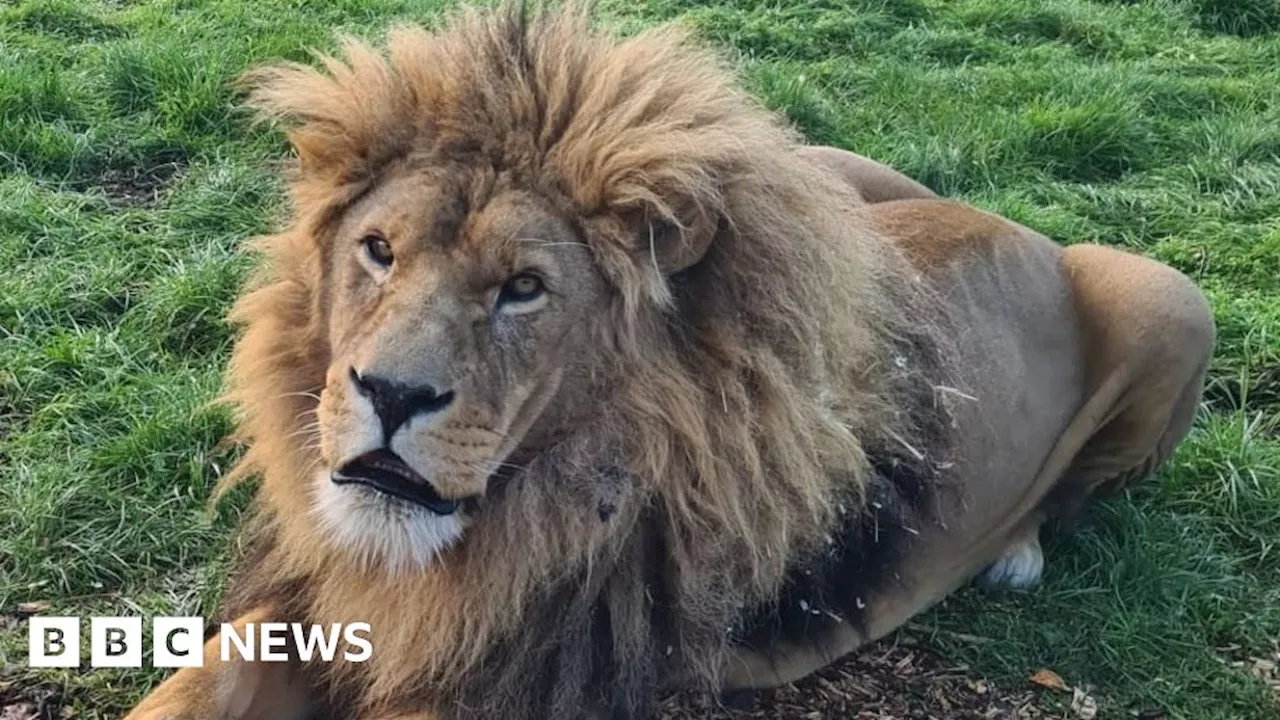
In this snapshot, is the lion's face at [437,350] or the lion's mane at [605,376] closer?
the lion's face at [437,350]

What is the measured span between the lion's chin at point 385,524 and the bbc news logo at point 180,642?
0.99 ft

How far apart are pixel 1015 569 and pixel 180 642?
6.67 ft

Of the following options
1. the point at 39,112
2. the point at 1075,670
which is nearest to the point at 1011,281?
the point at 1075,670

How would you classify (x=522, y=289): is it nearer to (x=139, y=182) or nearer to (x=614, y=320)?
(x=614, y=320)

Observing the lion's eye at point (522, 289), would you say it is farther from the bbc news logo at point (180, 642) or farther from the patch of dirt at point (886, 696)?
the patch of dirt at point (886, 696)

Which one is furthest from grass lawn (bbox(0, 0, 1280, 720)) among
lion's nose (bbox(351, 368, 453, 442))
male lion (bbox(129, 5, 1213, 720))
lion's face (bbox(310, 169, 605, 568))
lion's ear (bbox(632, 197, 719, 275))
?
lion's ear (bbox(632, 197, 719, 275))

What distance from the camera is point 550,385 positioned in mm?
2523

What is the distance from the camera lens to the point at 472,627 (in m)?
2.64

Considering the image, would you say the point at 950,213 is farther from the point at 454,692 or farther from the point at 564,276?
the point at 454,692

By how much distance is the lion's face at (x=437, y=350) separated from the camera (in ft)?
7.68

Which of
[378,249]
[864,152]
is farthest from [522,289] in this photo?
[864,152]

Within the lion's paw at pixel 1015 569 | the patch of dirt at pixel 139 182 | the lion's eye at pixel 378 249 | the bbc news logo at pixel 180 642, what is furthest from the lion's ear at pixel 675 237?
the patch of dirt at pixel 139 182

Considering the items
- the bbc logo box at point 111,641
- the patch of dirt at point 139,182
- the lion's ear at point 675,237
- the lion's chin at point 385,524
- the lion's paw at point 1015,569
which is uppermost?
the lion's ear at point 675,237

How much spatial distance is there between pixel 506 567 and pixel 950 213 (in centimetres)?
174
